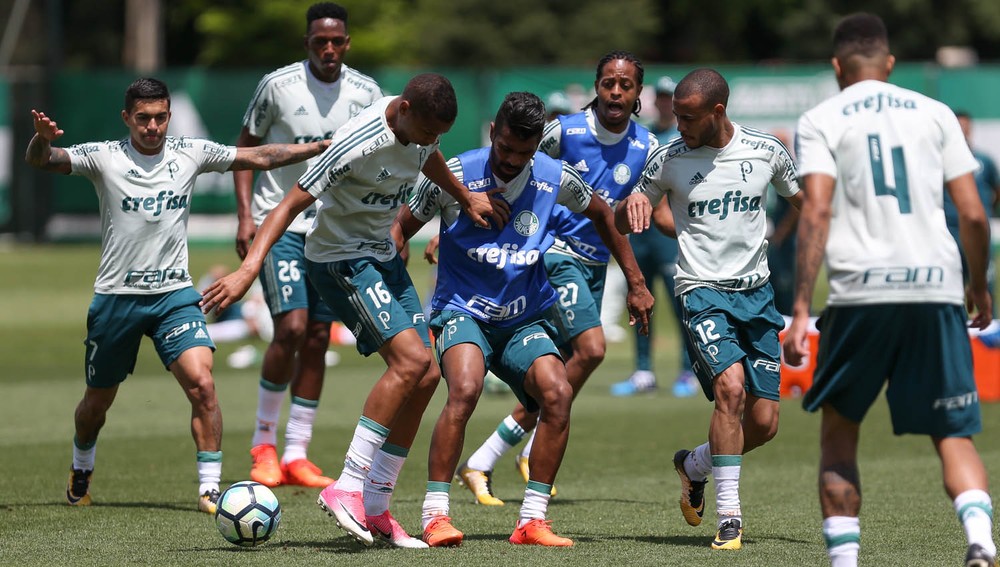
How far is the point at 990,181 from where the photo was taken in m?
16.2

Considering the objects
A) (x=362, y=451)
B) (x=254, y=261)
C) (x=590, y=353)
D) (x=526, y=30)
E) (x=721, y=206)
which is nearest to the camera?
(x=254, y=261)

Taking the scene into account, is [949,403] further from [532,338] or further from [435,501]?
[435,501]

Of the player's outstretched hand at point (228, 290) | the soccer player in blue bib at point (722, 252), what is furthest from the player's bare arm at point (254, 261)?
the soccer player in blue bib at point (722, 252)

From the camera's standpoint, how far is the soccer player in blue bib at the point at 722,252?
724 cm

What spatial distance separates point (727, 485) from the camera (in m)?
7.14

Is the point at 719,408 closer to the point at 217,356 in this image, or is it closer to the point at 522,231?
the point at 522,231

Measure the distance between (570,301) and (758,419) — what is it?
1639 millimetres

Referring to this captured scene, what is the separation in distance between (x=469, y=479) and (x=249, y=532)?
2.17 metres

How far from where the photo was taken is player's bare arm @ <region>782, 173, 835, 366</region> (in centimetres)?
547

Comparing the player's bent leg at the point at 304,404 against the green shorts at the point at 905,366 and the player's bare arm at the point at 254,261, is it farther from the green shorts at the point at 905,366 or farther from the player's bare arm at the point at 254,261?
the green shorts at the point at 905,366

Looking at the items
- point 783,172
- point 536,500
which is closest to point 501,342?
point 536,500

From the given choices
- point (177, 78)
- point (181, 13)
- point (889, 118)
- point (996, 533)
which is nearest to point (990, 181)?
point (996, 533)

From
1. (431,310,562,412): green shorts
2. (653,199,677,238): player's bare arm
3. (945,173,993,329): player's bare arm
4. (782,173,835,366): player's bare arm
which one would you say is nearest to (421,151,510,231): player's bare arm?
(431,310,562,412): green shorts

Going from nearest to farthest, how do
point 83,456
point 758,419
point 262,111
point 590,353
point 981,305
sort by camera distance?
point 981,305 < point 758,419 < point 83,456 < point 590,353 < point 262,111
